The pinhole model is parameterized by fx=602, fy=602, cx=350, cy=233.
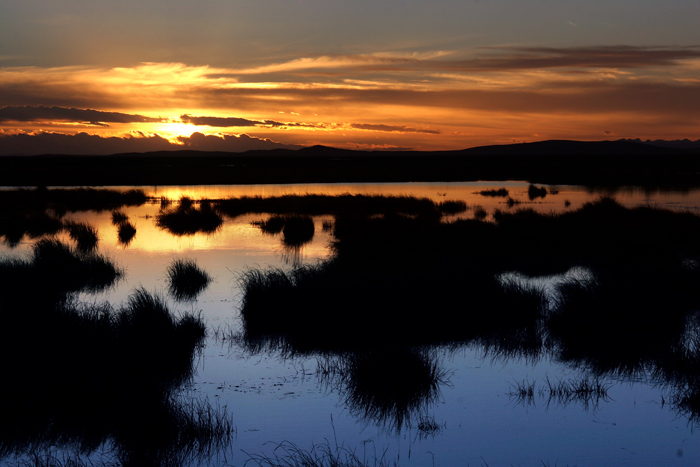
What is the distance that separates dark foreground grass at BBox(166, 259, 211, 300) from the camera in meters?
13.0

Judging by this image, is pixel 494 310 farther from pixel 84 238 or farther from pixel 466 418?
pixel 84 238

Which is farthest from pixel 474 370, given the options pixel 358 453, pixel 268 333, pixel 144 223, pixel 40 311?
pixel 144 223

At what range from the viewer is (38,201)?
35938 mm

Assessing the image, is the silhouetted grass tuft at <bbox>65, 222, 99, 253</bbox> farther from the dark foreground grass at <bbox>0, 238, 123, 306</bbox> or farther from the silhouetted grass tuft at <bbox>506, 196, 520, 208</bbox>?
the silhouetted grass tuft at <bbox>506, 196, 520, 208</bbox>

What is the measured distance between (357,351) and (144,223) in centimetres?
1963

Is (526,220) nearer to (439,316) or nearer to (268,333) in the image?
(439,316)

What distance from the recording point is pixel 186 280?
1369 cm

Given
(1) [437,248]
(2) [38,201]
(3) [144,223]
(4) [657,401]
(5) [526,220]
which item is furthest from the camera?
(2) [38,201]

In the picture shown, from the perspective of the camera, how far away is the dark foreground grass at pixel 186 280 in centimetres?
1299

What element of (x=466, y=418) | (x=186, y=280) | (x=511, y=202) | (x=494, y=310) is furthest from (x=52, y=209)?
(x=466, y=418)

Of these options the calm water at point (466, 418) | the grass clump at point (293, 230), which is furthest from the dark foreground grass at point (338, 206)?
the calm water at point (466, 418)

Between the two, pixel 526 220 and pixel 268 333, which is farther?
pixel 526 220

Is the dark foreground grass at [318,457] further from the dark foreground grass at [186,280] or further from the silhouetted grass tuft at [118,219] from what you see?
the silhouetted grass tuft at [118,219]

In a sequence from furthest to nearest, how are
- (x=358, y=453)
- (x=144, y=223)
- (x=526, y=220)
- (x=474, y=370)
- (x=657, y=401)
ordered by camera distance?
(x=144, y=223) < (x=526, y=220) < (x=474, y=370) < (x=657, y=401) < (x=358, y=453)
